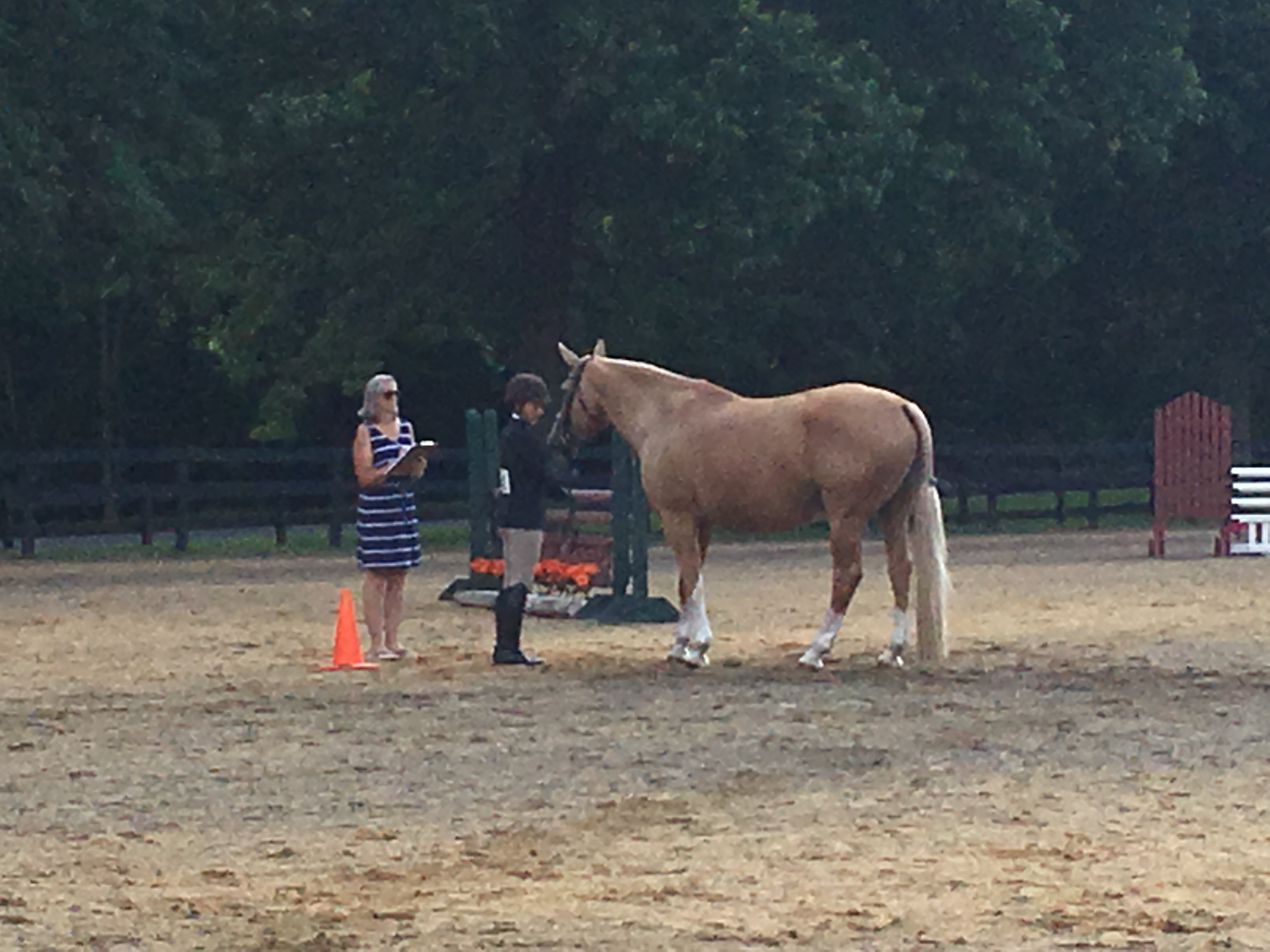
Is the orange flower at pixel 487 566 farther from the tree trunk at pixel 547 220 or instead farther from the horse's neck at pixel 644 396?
the tree trunk at pixel 547 220

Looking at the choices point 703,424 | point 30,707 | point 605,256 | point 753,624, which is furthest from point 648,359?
point 30,707

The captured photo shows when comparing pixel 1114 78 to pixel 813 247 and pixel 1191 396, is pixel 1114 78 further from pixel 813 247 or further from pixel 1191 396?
pixel 1191 396

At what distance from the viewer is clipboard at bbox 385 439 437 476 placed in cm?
1222

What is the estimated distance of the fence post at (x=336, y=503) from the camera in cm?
2606

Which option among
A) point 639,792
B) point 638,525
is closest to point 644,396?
point 638,525

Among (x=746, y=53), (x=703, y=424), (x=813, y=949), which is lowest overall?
(x=813, y=949)

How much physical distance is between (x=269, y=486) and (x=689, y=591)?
15.0 meters

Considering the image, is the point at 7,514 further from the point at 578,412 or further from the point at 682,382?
the point at 682,382

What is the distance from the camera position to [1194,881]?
6.41 meters

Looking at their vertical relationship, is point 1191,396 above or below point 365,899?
above

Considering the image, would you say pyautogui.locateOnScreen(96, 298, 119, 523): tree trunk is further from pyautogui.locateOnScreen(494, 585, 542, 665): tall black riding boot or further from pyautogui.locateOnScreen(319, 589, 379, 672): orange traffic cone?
pyautogui.locateOnScreen(494, 585, 542, 665): tall black riding boot

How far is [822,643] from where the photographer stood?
12234 mm

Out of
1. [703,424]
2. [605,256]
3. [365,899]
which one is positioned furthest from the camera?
[605,256]

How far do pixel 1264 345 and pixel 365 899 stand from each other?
30.8 metres
